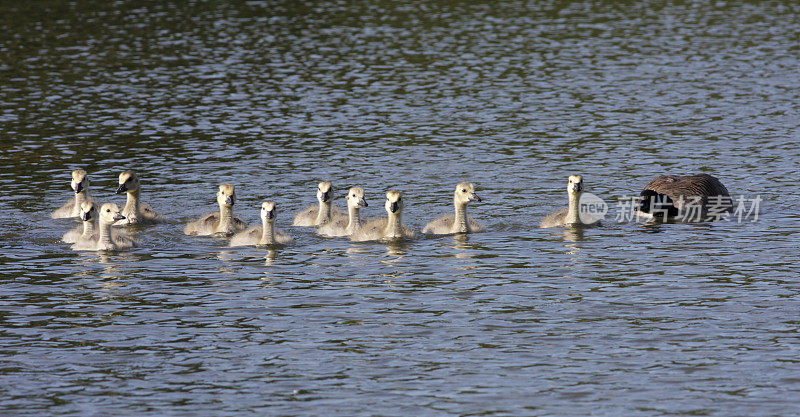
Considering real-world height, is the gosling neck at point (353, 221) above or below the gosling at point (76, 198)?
below

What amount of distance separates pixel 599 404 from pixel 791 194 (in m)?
12.9

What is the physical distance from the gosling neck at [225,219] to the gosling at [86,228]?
2.24 meters

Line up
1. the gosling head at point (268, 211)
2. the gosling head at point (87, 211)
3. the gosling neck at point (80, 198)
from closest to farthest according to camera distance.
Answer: the gosling head at point (268, 211) → the gosling head at point (87, 211) → the gosling neck at point (80, 198)

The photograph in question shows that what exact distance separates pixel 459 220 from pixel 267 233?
351cm

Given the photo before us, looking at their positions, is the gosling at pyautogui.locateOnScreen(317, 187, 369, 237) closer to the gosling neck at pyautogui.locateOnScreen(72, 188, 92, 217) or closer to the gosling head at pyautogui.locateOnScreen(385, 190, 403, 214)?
the gosling head at pyautogui.locateOnScreen(385, 190, 403, 214)

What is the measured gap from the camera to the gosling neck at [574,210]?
23969 mm

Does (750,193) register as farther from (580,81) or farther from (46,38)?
(46,38)

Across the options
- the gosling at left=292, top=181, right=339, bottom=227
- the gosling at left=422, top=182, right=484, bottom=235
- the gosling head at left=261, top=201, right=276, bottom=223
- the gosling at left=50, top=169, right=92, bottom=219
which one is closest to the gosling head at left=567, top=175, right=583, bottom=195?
the gosling at left=422, top=182, right=484, bottom=235

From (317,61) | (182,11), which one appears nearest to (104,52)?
(317,61)

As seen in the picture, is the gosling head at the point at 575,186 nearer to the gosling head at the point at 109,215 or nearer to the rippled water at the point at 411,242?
the rippled water at the point at 411,242

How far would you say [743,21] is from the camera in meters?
53.6

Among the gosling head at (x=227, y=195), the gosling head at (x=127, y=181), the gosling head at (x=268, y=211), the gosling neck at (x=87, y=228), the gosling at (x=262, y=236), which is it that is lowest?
the gosling at (x=262, y=236)

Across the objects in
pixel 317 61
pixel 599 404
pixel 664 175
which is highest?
pixel 317 61

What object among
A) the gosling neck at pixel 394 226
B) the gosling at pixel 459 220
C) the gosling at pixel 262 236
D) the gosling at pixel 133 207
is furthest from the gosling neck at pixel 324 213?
the gosling at pixel 133 207
